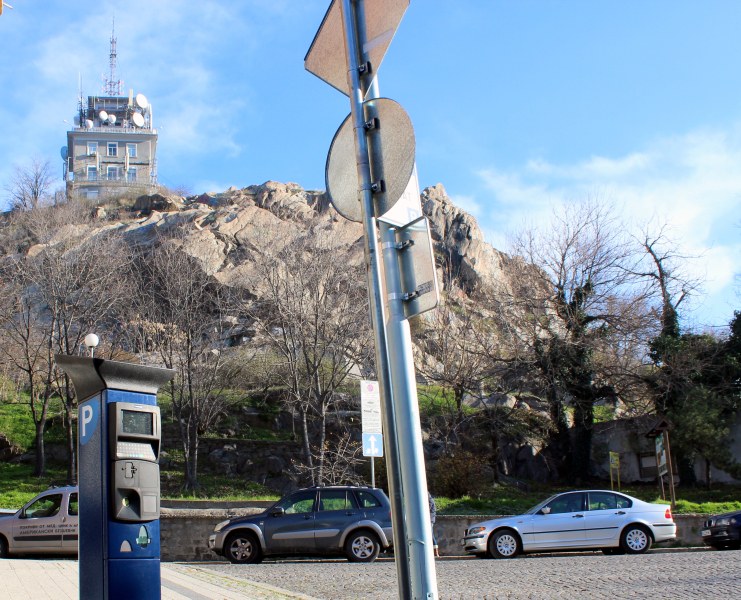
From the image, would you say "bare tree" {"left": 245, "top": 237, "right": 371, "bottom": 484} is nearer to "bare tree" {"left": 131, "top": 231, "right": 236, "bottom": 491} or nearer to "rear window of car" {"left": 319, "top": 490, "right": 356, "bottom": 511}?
"bare tree" {"left": 131, "top": 231, "right": 236, "bottom": 491}

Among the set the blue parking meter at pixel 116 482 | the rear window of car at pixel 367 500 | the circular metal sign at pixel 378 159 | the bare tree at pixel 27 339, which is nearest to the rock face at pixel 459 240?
the bare tree at pixel 27 339

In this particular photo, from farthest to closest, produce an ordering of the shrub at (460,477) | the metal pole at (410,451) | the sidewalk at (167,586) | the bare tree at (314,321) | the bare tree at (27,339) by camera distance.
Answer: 1. the bare tree at (27,339)
2. the bare tree at (314,321)
3. the shrub at (460,477)
4. the sidewalk at (167,586)
5. the metal pole at (410,451)

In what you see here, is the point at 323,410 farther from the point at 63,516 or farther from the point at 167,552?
the point at 63,516

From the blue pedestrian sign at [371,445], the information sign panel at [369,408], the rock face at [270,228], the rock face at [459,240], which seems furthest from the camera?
the rock face at [459,240]

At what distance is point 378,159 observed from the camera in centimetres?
502

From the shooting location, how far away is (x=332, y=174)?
208 inches

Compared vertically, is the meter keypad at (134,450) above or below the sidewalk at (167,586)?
above

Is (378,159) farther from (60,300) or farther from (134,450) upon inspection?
(60,300)

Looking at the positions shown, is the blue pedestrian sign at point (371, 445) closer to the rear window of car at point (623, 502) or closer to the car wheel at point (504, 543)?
the car wheel at point (504, 543)

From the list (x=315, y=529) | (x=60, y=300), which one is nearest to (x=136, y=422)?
(x=315, y=529)

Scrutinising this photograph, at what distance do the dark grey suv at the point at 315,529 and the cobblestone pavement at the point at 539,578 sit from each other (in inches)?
31.2

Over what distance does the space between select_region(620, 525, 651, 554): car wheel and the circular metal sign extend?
14666 millimetres

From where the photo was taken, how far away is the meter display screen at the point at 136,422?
256 inches

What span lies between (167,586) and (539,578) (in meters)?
5.44
